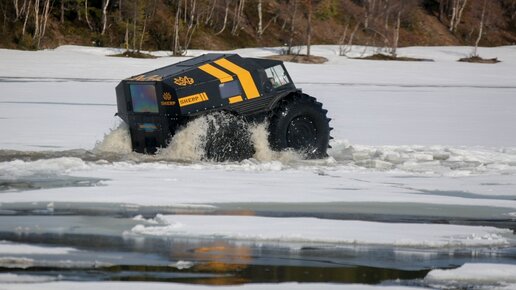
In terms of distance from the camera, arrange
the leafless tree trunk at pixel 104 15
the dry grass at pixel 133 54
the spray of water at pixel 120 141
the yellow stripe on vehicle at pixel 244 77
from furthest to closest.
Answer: the leafless tree trunk at pixel 104 15 → the dry grass at pixel 133 54 → the spray of water at pixel 120 141 → the yellow stripe on vehicle at pixel 244 77

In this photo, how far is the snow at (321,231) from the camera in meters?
9.51

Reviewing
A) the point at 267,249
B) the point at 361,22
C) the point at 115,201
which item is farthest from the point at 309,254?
the point at 361,22

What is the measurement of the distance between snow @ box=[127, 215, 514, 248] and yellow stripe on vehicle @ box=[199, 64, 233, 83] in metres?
4.89

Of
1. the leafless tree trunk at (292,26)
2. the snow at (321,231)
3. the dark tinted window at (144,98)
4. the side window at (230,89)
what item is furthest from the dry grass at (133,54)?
the snow at (321,231)

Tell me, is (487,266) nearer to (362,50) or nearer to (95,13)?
(95,13)

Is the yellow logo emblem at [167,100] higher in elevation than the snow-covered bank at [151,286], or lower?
higher

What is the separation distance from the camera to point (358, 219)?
1071 centimetres

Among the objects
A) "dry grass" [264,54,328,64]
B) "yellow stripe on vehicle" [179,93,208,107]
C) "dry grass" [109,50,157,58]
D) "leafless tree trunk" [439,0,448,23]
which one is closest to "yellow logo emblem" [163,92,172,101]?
"yellow stripe on vehicle" [179,93,208,107]

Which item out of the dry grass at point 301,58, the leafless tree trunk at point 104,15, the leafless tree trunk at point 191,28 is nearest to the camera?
the dry grass at point 301,58

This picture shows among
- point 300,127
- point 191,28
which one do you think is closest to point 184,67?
point 300,127

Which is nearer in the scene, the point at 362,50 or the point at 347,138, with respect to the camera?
the point at 347,138

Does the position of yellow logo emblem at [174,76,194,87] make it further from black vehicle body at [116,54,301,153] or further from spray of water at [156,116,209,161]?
spray of water at [156,116,209,161]

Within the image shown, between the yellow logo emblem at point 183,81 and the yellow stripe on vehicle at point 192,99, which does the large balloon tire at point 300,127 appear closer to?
the yellow stripe on vehicle at point 192,99

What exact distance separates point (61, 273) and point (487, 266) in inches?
140
